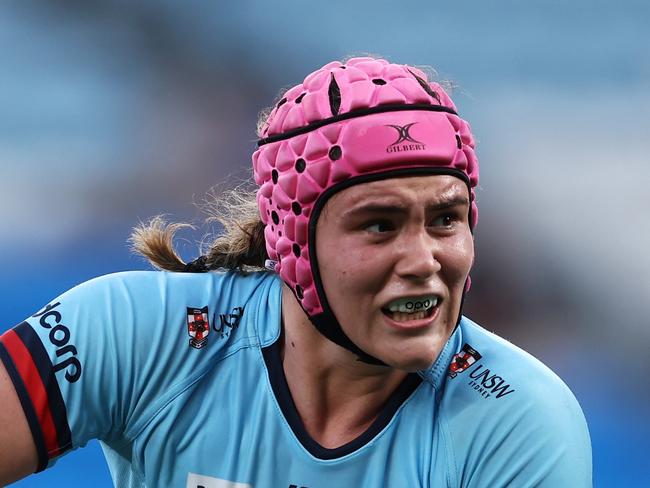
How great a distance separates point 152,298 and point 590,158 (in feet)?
11.4

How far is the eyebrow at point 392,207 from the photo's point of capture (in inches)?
83.9

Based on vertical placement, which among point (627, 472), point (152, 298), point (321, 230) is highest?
point (321, 230)

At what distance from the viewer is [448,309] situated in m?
2.21

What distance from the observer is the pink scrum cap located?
2.16 meters

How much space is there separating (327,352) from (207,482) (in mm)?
444

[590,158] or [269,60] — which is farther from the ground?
[269,60]

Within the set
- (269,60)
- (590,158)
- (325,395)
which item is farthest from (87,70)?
(325,395)

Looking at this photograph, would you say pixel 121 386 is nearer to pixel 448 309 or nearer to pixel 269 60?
pixel 448 309

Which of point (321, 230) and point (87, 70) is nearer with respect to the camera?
point (321, 230)

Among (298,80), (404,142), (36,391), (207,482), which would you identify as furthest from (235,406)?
(298,80)

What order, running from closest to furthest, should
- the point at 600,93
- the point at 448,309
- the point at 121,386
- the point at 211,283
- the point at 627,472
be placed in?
1. the point at 448,309
2. the point at 121,386
3. the point at 211,283
4. the point at 627,472
5. the point at 600,93

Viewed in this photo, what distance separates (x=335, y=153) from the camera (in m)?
2.19

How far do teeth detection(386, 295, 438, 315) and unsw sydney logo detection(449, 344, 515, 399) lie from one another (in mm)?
290

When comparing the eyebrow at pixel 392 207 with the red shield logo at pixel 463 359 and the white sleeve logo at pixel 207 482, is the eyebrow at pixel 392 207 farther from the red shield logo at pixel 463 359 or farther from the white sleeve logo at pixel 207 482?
the white sleeve logo at pixel 207 482
